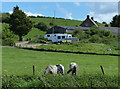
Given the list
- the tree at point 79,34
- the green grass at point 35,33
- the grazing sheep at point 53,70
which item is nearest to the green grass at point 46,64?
the grazing sheep at point 53,70

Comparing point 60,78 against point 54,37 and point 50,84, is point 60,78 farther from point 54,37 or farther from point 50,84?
point 54,37

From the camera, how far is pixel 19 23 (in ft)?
239

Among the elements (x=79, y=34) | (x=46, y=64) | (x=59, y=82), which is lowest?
(x=46, y=64)

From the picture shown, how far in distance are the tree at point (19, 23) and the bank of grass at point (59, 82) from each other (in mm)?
58828

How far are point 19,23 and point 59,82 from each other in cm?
6089

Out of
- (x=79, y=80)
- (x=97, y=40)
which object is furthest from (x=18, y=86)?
(x=97, y=40)

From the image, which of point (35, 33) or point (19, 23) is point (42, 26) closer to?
point (35, 33)

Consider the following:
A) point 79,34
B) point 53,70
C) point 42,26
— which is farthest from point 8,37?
point 53,70

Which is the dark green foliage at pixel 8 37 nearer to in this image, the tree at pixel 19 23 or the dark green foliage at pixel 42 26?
the tree at pixel 19 23

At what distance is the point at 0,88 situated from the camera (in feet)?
41.5

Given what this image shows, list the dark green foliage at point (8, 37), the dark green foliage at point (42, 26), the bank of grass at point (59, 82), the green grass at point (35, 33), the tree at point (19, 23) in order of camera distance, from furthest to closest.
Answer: the dark green foliage at point (42, 26), the green grass at point (35, 33), the tree at point (19, 23), the dark green foliage at point (8, 37), the bank of grass at point (59, 82)

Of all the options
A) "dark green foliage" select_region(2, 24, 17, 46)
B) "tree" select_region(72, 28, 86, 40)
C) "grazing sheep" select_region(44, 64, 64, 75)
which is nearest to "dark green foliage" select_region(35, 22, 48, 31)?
"tree" select_region(72, 28, 86, 40)

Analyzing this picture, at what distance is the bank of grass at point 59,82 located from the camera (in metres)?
12.9

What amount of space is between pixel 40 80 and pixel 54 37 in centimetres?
6055
